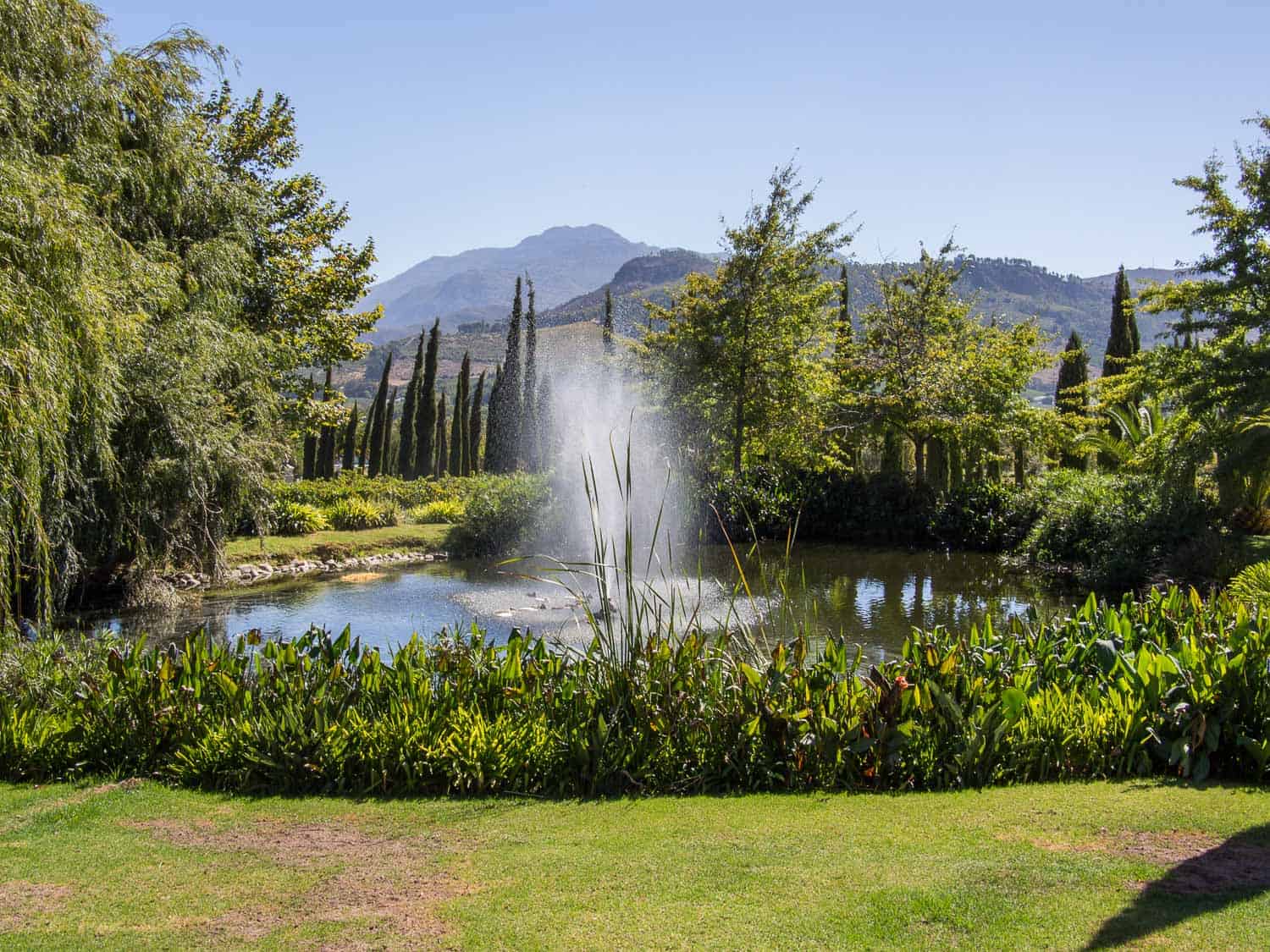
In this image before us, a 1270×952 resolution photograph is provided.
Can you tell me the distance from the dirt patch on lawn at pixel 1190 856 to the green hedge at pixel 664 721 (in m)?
0.96

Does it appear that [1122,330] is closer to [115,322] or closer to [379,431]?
[379,431]

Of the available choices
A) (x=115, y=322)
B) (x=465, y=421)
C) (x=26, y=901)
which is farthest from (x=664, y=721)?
(x=465, y=421)

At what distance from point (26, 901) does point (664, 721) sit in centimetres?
289

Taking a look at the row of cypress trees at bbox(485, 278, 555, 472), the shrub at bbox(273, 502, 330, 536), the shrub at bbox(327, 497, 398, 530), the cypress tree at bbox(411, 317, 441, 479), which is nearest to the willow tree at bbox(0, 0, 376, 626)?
the shrub at bbox(273, 502, 330, 536)

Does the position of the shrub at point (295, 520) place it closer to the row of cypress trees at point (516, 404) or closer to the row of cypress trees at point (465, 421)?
the row of cypress trees at point (465, 421)

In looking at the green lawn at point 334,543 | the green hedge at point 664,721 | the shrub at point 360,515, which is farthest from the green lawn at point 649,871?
the shrub at point 360,515

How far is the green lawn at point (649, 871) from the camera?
318 centimetres

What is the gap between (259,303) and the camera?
19.2m

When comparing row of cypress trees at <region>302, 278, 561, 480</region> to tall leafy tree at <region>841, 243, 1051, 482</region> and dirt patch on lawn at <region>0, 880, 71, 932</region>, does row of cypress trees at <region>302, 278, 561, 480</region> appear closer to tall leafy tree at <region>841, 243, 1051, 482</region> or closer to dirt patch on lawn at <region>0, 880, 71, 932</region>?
tall leafy tree at <region>841, 243, 1051, 482</region>

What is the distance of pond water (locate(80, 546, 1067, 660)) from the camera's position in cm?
1137

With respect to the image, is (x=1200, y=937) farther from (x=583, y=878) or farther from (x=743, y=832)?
(x=583, y=878)

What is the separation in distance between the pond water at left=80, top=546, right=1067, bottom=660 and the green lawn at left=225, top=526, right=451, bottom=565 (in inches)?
45.8

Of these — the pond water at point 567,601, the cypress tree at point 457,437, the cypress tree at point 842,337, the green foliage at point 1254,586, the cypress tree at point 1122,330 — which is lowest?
the pond water at point 567,601

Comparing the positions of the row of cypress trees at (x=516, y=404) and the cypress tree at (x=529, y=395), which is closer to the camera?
the row of cypress trees at (x=516, y=404)
